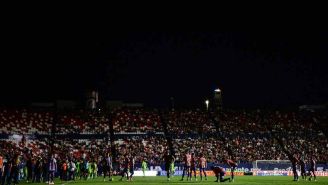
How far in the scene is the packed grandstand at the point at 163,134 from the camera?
55.0m

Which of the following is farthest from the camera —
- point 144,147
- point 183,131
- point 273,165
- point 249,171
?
point 183,131

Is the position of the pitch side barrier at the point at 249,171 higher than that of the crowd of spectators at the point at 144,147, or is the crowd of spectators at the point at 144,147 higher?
the crowd of spectators at the point at 144,147

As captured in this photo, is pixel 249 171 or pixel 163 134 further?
pixel 163 134

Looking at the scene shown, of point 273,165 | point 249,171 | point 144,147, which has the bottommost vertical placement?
point 249,171

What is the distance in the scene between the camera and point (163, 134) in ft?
207

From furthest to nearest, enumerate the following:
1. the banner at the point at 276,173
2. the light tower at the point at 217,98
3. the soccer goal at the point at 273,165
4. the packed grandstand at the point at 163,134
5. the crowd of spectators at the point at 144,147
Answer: the light tower at the point at 217,98 → the packed grandstand at the point at 163,134 → the crowd of spectators at the point at 144,147 → the soccer goal at the point at 273,165 → the banner at the point at 276,173

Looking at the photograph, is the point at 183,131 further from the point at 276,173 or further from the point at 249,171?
the point at 276,173

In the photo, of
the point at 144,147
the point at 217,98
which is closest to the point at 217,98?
the point at 217,98

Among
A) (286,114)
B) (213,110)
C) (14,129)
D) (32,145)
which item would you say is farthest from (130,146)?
(286,114)

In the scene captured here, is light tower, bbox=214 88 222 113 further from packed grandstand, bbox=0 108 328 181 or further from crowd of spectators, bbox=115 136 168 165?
crowd of spectators, bbox=115 136 168 165

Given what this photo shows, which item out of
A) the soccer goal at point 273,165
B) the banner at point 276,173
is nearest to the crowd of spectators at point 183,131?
the soccer goal at point 273,165

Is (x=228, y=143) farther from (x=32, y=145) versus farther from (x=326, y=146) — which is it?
(x=32, y=145)

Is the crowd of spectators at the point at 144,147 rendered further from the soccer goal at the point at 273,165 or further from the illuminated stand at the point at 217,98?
the illuminated stand at the point at 217,98

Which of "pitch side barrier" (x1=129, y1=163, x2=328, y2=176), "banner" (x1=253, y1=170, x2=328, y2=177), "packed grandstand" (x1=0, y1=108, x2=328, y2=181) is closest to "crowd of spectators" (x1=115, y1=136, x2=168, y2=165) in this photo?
"packed grandstand" (x1=0, y1=108, x2=328, y2=181)
